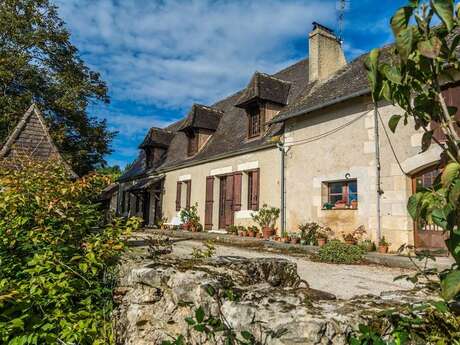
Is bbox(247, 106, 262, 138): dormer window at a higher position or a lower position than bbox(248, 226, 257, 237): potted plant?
higher

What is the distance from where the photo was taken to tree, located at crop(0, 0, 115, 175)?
49.9 ft

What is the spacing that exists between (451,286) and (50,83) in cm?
1842

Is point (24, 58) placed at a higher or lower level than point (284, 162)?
higher

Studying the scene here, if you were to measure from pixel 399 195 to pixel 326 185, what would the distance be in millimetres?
2311

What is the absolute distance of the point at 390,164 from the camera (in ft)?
27.3

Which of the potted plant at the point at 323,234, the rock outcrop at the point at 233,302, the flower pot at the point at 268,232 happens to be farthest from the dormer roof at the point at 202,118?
the rock outcrop at the point at 233,302

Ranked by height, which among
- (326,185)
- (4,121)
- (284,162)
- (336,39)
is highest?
(336,39)

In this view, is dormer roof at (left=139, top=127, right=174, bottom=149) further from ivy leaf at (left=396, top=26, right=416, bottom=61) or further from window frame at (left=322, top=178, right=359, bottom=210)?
ivy leaf at (left=396, top=26, right=416, bottom=61)

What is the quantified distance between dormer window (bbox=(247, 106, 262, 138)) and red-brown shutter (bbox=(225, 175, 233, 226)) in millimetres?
1959

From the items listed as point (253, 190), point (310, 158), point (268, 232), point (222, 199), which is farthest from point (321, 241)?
point (222, 199)

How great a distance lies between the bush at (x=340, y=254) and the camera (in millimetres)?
6730

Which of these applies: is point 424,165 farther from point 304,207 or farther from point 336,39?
point 336,39

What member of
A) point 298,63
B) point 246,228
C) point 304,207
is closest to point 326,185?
point 304,207

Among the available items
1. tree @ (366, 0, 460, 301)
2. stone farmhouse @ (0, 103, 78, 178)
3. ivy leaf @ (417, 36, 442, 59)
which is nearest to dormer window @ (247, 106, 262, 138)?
stone farmhouse @ (0, 103, 78, 178)
